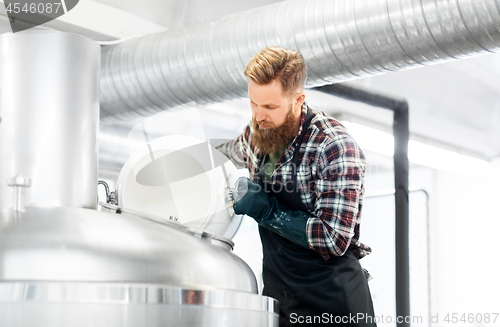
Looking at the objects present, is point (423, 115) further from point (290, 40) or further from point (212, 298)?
point (212, 298)

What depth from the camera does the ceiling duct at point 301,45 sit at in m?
1.46

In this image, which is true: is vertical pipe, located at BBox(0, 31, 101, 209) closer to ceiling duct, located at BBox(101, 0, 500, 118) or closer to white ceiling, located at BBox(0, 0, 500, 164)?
ceiling duct, located at BBox(101, 0, 500, 118)

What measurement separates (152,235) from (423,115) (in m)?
1.71

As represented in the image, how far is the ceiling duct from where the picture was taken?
4.77 ft

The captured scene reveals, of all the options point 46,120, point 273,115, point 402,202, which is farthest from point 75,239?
point 402,202

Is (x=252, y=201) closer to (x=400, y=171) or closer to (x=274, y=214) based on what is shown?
(x=274, y=214)

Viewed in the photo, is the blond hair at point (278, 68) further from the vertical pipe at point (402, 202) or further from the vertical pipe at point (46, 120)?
the vertical pipe at point (402, 202)

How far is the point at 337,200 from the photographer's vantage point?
1430 millimetres

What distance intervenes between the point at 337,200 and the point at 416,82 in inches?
47.8

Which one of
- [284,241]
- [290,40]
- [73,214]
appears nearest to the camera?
[73,214]

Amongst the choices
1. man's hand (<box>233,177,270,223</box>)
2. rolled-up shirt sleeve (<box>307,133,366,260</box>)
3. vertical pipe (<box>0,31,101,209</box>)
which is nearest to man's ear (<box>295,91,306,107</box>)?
rolled-up shirt sleeve (<box>307,133,366,260</box>)

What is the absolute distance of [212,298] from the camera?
3.52ft

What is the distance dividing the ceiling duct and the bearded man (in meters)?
0.20

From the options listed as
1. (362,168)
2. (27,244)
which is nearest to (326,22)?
(362,168)
